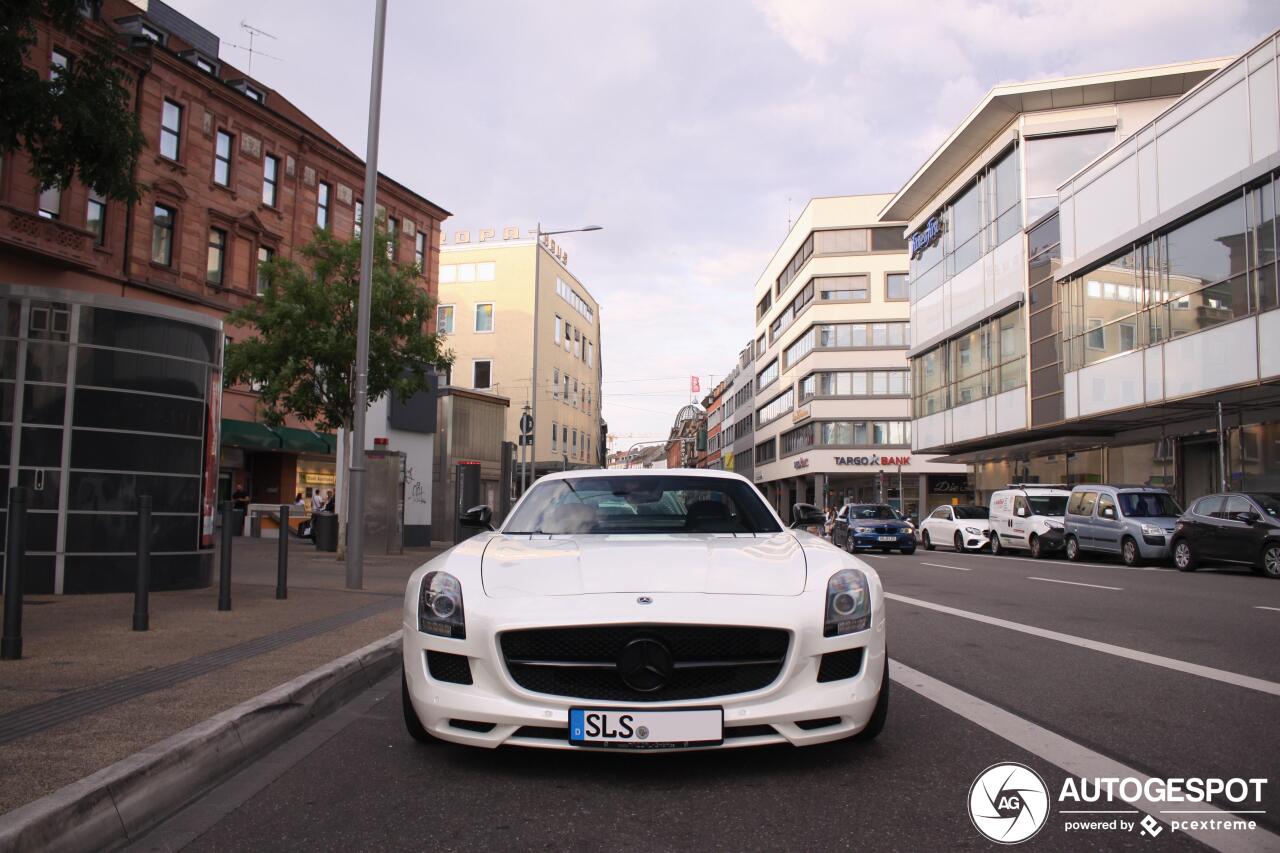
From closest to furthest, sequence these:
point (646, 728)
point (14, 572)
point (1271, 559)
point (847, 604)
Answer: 1. point (646, 728)
2. point (847, 604)
3. point (14, 572)
4. point (1271, 559)

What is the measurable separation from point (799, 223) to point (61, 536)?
58.8 meters

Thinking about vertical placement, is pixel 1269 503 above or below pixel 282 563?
above

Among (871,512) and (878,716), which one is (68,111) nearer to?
(878,716)

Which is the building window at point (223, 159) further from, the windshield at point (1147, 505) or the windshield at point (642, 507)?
the windshield at point (642, 507)

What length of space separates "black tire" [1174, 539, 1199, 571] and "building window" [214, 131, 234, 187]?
27298mm

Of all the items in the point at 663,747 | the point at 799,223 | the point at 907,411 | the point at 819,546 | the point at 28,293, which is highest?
the point at 799,223

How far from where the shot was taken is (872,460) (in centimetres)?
5744

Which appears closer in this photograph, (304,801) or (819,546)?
(304,801)

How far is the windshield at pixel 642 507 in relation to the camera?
17.2 feet

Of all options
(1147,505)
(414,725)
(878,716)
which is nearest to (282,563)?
(414,725)

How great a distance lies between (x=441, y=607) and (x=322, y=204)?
32521mm

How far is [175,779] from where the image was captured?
141 inches

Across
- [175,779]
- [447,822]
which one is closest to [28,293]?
[175,779]

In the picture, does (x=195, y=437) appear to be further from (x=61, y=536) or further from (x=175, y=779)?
(x=175, y=779)
